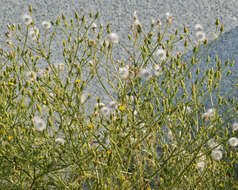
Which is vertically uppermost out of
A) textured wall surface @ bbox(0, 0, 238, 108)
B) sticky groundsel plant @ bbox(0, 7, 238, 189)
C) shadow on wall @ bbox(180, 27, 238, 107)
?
textured wall surface @ bbox(0, 0, 238, 108)

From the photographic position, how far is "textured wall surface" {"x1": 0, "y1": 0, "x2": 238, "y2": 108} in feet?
13.0

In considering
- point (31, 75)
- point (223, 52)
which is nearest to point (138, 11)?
point (223, 52)

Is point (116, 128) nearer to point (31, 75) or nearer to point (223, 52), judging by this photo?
point (31, 75)

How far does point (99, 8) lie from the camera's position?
4051 mm

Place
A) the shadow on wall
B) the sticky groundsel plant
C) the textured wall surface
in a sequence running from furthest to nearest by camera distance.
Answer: the textured wall surface < the shadow on wall < the sticky groundsel plant

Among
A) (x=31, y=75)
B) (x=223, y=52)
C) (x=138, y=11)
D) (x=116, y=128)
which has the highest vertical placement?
(x=138, y=11)

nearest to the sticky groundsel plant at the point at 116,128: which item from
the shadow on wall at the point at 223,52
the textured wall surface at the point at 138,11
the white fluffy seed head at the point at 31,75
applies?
the white fluffy seed head at the point at 31,75

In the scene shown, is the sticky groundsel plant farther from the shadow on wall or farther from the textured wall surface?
the textured wall surface

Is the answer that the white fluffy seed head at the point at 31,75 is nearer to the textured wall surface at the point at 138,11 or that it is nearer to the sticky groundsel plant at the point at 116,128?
the sticky groundsel plant at the point at 116,128

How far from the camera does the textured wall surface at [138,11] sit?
3963 mm

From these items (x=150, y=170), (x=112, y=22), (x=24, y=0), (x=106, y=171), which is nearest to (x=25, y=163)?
(x=106, y=171)

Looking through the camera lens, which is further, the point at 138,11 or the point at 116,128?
the point at 138,11

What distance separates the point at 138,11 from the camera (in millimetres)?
4066

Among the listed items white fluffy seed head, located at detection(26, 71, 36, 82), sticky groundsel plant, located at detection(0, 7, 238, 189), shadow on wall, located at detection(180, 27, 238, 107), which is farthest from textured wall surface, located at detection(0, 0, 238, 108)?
white fluffy seed head, located at detection(26, 71, 36, 82)
